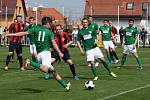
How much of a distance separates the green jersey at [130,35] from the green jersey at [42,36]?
9247 mm

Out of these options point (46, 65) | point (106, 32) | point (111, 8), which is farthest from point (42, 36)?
point (111, 8)

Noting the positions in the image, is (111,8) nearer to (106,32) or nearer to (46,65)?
(106,32)

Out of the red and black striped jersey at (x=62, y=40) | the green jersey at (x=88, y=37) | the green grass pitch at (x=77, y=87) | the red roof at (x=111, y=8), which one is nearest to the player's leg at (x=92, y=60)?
the green jersey at (x=88, y=37)

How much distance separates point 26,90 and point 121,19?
69783mm

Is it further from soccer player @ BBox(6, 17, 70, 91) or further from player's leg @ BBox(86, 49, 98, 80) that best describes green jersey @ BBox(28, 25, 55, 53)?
player's leg @ BBox(86, 49, 98, 80)

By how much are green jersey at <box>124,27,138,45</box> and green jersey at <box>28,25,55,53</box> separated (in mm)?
9247

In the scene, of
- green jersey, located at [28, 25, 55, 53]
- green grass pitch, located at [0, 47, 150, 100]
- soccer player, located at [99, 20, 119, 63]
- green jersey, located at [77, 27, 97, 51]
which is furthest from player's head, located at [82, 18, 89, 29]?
soccer player, located at [99, 20, 119, 63]

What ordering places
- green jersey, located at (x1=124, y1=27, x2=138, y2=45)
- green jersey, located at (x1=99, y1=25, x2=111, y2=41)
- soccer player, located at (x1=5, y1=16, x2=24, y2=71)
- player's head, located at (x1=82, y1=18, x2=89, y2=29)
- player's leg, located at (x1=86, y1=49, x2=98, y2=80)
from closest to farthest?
player's head, located at (x1=82, y1=18, x2=89, y2=29) < player's leg, located at (x1=86, y1=49, x2=98, y2=80) < soccer player, located at (x1=5, y1=16, x2=24, y2=71) < green jersey, located at (x1=124, y1=27, x2=138, y2=45) < green jersey, located at (x1=99, y1=25, x2=111, y2=41)

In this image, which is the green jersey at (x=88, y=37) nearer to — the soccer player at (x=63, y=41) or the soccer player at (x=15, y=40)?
the soccer player at (x=63, y=41)

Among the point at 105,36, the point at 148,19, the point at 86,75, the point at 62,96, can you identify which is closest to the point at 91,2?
the point at 148,19

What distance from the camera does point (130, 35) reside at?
23.5 m

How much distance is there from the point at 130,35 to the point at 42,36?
9.51m

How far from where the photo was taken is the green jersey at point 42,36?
14.5 meters

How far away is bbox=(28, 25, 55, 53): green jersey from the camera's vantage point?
47.7ft
